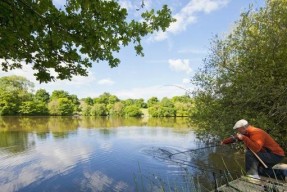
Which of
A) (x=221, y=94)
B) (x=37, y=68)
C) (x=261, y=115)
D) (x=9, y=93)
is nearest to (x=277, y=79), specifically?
(x=261, y=115)

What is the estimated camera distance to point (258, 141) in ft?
22.0

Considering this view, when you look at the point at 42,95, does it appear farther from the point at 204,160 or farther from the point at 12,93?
the point at 204,160

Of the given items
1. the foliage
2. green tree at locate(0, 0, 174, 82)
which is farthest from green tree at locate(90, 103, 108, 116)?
green tree at locate(0, 0, 174, 82)

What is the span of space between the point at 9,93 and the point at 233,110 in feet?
209

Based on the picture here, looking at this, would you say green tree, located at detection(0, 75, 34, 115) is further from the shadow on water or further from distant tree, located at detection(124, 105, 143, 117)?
the shadow on water

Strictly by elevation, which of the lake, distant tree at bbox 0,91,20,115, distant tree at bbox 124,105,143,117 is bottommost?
the lake

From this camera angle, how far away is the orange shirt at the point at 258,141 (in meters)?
6.72

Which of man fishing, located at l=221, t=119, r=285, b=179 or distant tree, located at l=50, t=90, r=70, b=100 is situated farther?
distant tree, located at l=50, t=90, r=70, b=100

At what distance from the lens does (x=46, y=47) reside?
Answer: 5.91 metres

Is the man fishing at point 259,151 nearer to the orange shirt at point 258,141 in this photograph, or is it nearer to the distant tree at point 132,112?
the orange shirt at point 258,141

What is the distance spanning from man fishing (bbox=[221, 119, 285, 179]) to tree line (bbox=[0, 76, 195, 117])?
53451mm

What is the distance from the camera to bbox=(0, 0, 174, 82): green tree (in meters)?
4.83

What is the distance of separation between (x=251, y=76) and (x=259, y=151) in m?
5.99

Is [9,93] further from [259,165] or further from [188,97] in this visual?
[259,165]
